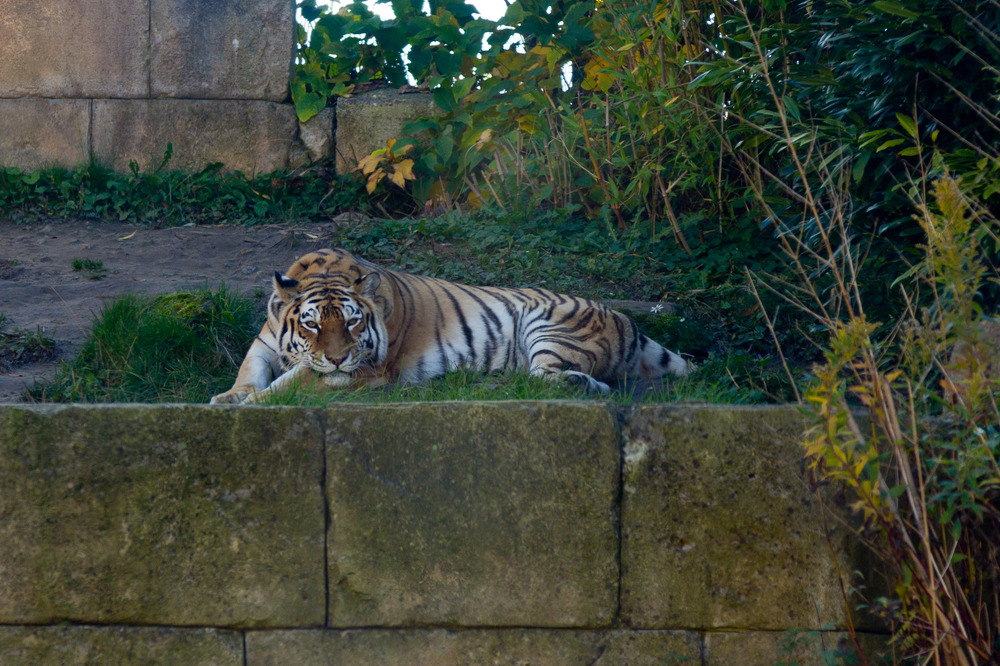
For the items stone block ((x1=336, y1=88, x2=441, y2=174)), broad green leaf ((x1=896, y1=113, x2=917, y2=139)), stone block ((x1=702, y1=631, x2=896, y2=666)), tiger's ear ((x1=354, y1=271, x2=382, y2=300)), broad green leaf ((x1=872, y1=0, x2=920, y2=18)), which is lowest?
stone block ((x1=702, y1=631, x2=896, y2=666))

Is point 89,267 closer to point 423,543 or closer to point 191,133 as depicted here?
point 191,133

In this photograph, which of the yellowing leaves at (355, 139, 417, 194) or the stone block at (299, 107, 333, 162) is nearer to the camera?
the yellowing leaves at (355, 139, 417, 194)

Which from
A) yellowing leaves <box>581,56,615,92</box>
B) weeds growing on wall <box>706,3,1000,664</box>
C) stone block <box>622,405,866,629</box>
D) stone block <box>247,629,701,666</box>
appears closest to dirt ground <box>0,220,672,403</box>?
yellowing leaves <box>581,56,615,92</box>

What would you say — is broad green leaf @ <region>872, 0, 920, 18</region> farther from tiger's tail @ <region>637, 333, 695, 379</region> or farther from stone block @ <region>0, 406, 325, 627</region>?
stone block @ <region>0, 406, 325, 627</region>

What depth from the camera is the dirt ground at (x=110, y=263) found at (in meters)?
4.81

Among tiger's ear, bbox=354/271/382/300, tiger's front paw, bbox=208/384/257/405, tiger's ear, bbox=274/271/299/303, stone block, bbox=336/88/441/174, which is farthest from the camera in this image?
stone block, bbox=336/88/441/174

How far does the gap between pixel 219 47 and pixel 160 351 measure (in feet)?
14.1

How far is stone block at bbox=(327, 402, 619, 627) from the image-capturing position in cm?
263

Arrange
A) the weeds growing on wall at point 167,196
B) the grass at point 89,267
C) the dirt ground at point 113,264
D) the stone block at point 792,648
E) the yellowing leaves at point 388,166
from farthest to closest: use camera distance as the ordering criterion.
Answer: the yellowing leaves at point 388,166 → the weeds growing on wall at point 167,196 → the grass at point 89,267 → the dirt ground at point 113,264 → the stone block at point 792,648

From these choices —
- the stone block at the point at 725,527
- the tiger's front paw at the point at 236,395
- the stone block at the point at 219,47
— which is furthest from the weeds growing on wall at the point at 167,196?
the stone block at the point at 725,527

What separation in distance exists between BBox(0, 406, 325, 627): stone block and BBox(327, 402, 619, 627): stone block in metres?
0.11

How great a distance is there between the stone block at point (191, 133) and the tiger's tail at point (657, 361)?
168 inches

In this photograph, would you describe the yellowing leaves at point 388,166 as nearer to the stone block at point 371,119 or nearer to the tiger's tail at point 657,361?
the stone block at point 371,119

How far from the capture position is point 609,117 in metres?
6.33
